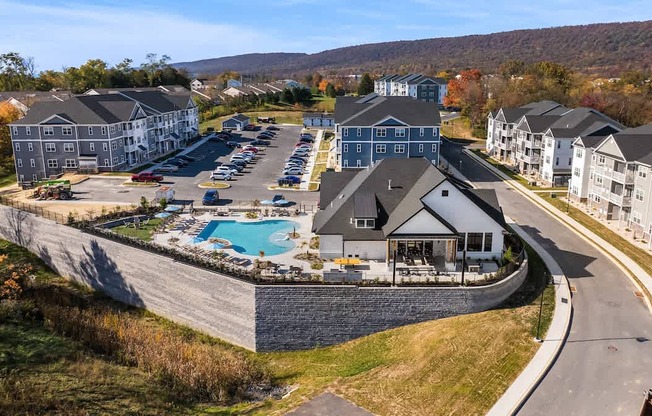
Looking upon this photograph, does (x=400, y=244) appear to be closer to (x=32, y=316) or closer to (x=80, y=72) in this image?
(x=32, y=316)

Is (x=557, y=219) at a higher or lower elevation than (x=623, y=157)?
lower

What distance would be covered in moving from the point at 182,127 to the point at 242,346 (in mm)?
66355

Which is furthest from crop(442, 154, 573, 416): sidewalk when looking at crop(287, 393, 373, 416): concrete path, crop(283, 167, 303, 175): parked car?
crop(283, 167, 303, 175): parked car

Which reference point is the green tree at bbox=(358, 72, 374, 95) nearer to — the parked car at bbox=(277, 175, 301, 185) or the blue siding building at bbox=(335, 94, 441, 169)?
the blue siding building at bbox=(335, 94, 441, 169)

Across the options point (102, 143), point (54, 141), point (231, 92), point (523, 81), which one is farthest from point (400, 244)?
point (231, 92)

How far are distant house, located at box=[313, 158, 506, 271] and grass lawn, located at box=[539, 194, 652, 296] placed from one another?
11.1m

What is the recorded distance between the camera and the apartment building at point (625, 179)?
1683 inches

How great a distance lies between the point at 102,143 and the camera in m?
68.1

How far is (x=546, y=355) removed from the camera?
2627 cm

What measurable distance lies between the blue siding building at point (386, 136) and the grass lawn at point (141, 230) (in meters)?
27.3

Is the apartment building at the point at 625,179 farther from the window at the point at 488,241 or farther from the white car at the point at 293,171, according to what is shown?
the white car at the point at 293,171

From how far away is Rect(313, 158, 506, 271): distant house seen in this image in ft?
112

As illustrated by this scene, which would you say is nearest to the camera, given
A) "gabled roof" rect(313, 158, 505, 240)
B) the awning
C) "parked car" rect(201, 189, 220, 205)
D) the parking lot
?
the awning

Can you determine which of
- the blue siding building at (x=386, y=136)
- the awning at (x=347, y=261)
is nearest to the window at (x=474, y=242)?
the awning at (x=347, y=261)
